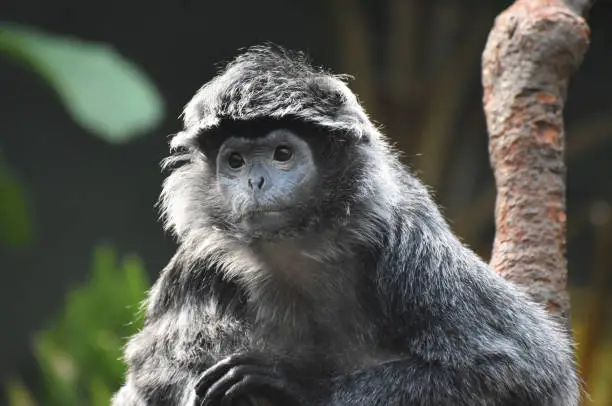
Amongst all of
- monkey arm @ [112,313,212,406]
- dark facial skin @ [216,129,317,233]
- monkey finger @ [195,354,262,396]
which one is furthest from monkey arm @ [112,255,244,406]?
dark facial skin @ [216,129,317,233]

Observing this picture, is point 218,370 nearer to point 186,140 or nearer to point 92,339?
point 186,140

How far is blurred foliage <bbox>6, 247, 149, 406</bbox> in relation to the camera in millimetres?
7289

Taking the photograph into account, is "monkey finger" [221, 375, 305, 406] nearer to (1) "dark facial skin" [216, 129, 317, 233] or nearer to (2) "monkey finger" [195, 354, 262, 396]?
(2) "monkey finger" [195, 354, 262, 396]

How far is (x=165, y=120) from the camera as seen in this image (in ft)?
32.5

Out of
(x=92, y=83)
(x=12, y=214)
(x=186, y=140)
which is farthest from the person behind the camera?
(x=12, y=214)

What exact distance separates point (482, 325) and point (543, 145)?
1.08m

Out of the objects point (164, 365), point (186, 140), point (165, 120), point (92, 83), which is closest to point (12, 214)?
point (92, 83)

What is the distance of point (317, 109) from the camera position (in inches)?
142

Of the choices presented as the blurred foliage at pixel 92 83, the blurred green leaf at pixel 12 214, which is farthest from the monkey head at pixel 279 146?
the blurred green leaf at pixel 12 214

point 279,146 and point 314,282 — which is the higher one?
point 279,146

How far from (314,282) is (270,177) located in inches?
19.7

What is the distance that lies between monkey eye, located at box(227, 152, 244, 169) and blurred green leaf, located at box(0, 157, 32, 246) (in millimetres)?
3750

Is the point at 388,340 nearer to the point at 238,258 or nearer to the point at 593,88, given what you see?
the point at 238,258

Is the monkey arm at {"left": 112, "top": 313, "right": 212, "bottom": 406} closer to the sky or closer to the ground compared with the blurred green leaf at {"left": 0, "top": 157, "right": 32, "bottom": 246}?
closer to the ground
